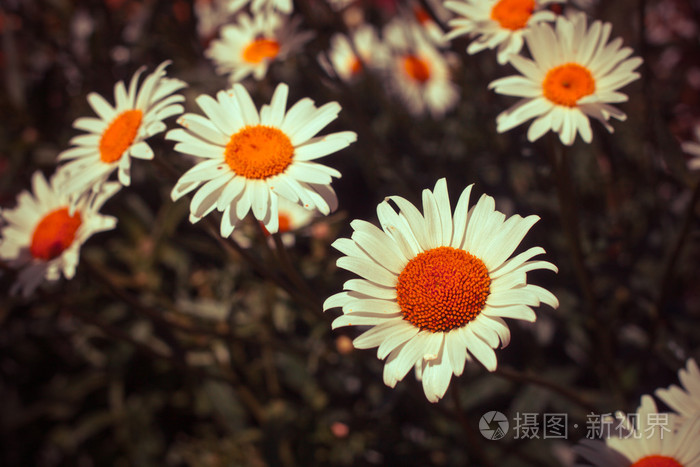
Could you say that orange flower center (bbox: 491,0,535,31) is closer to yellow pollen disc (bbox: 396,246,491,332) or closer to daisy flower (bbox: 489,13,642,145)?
daisy flower (bbox: 489,13,642,145)

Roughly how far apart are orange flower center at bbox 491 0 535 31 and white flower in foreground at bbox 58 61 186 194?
2.43 feet

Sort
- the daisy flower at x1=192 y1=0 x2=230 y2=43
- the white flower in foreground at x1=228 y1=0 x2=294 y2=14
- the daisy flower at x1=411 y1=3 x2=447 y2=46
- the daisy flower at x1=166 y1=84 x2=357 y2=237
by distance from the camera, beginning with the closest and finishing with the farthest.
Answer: the daisy flower at x1=166 y1=84 x2=357 y2=237 < the white flower in foreground at x1=228 y1=0 x2=294 y2=14 < the daisy flower at x1=411 y1=3 x2=447 y2=46 < the daisy flower at x1=192 y1=0 x2=230 y2=43

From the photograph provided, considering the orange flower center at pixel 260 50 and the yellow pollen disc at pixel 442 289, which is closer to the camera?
the yellow pollen disc at pixel 442 289

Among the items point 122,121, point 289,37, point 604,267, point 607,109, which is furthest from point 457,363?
point 289,37

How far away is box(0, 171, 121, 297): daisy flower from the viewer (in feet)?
3.89

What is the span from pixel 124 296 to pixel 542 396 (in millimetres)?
1184

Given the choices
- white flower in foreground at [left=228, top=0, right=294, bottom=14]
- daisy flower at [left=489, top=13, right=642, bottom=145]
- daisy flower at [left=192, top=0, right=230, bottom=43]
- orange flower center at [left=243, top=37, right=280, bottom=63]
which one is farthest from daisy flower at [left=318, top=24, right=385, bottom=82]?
Result: daisy flower at [left=489, top=13, right=642, bottom=145]

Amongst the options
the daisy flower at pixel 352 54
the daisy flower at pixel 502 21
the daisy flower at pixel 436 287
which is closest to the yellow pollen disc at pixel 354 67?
the daisy flower at pixel 352 54

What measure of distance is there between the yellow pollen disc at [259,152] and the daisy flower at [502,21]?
524 mm

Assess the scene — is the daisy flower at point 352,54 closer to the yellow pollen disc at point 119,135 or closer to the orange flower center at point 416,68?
the orange flower center at point 416,68

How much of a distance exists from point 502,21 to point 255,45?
856 millimetres

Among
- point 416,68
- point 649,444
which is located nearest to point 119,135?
point 649,444

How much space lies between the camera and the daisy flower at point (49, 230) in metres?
1.19

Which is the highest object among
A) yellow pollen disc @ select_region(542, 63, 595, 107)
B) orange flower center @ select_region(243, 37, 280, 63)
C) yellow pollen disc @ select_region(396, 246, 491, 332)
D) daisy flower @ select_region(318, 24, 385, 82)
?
daisy flower @ select_region(318, 24, 385, 82)
